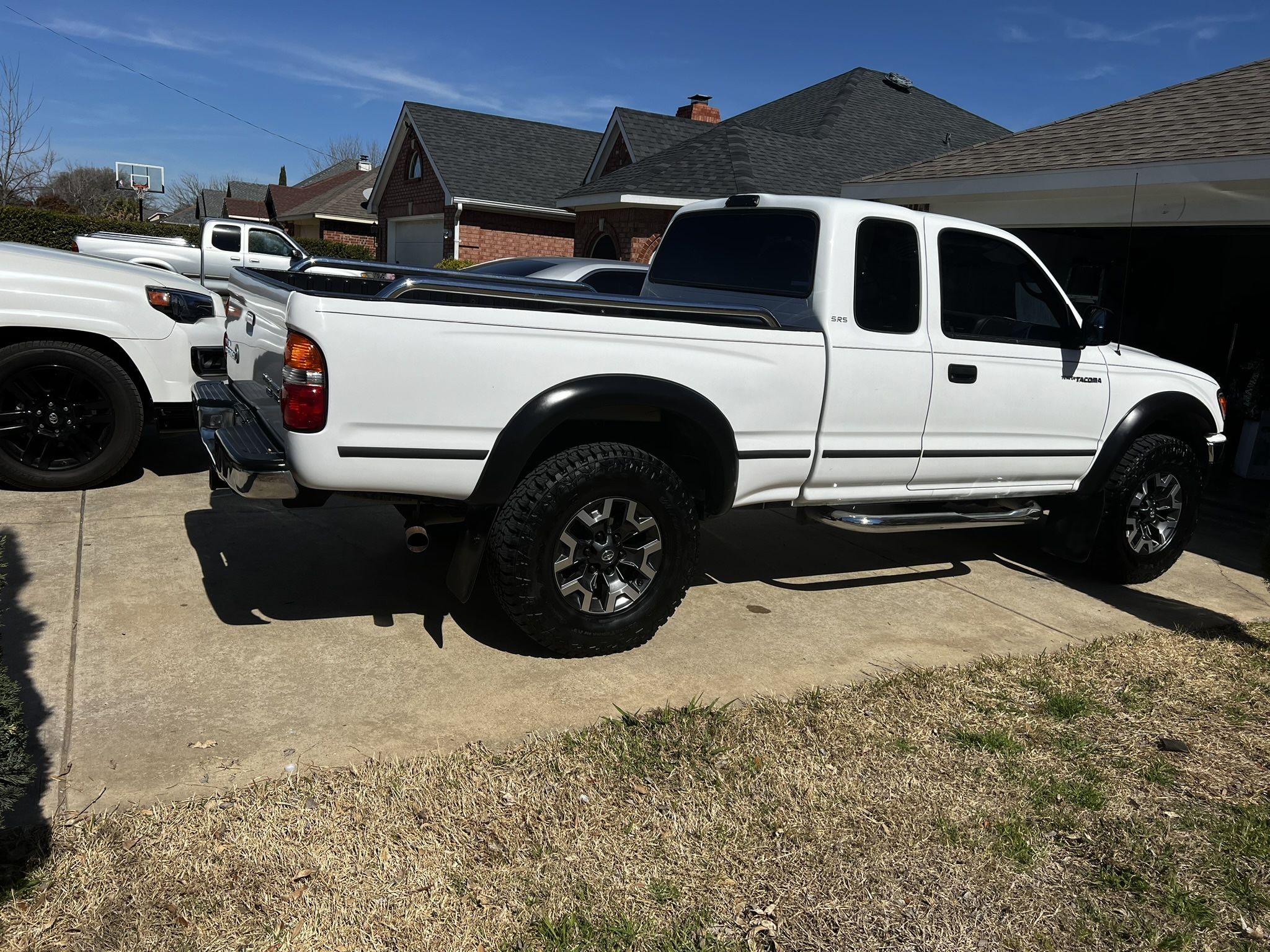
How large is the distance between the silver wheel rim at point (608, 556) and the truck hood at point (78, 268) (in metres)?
3.85

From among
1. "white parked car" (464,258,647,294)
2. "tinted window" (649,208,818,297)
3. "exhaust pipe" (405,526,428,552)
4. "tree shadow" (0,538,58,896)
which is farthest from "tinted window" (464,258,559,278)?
"exhaust pipe" (405,526,428,552)

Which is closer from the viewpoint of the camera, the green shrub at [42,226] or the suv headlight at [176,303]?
the suv headlight at [176,303]

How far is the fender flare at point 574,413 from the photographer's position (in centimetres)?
402

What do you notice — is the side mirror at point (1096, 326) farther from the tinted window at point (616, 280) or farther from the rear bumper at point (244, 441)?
the rear bumper at point (244, 441)

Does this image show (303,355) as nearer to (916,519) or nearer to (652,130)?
(916,519)

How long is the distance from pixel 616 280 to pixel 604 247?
13.1 meters

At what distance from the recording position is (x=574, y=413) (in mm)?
4141

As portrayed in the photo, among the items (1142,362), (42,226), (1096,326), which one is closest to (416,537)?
(1096,326)

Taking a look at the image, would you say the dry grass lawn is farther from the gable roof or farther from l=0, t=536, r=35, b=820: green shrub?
the gable roof

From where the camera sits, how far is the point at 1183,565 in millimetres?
7047

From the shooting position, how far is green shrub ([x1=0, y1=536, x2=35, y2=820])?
2535 mm

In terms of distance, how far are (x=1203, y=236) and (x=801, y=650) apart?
Answer: 1104 cm

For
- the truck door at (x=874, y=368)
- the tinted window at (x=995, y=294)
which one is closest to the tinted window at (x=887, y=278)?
the truck door at (x=874, y=368)

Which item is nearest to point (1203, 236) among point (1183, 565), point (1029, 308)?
point (1183, 565)
